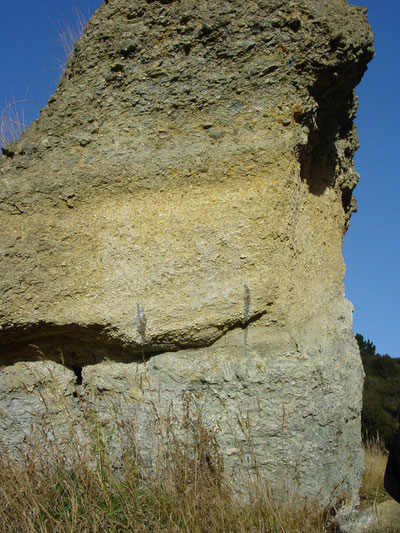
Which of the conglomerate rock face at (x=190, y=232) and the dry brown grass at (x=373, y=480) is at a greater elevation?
the conglomerate rock face at (x=190, y=232)

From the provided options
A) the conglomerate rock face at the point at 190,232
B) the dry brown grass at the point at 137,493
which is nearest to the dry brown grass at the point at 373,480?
the conglomerate rock face at the point at 190,232

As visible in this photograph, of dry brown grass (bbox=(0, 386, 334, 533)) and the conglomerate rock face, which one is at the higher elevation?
the conglomerate rock face

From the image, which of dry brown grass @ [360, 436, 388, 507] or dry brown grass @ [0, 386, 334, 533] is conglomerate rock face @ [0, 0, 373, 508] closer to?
dry brown grass @ [0, 386, 334, 533]

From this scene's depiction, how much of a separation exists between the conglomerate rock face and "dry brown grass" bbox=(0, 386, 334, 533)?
0.55 feet

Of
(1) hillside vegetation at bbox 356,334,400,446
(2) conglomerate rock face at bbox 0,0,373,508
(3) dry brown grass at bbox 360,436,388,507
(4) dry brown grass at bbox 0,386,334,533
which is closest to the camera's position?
(4) dry brown grass at bbox 0,386,334,533

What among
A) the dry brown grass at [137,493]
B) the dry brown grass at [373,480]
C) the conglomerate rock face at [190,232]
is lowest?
the dry brown grass at [373,480]

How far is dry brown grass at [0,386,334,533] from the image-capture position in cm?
272

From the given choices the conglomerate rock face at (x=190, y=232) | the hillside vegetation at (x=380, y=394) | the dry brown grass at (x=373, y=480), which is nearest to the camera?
the conglomerate rock face at (x=190, y=232)

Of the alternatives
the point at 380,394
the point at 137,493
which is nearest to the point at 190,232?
the point at 137,493

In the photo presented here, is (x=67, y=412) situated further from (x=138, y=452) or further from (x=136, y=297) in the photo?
(x=136, y=297)

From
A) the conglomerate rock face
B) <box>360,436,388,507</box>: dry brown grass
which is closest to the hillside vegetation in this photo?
<box>360,436,388,507</box>: dry brown grass

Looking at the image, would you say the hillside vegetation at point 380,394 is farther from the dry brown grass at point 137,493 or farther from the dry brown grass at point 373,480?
the dry brown grass at point 137,493

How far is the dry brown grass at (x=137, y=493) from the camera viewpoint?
2719 mm

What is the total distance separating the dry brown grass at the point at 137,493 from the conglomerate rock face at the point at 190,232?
17 cm
